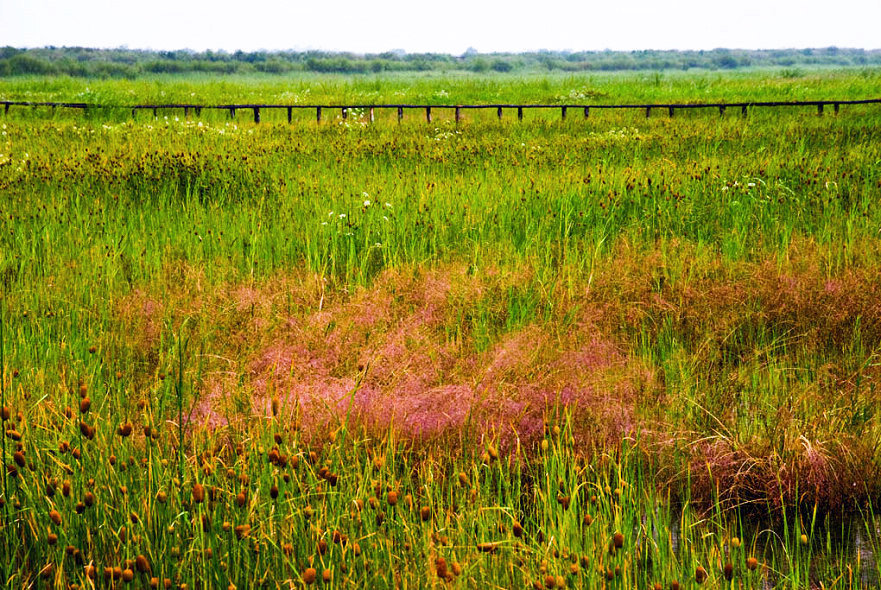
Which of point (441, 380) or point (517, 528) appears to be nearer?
point (517, 528)

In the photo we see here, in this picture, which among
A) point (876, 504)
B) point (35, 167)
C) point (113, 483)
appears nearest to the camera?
point (113, 483)

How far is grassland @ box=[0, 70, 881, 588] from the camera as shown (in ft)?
8.18

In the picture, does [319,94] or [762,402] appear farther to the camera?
[319,94]

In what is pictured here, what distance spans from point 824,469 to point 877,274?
9.14 feet

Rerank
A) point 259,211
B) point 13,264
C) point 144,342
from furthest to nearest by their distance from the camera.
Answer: point 259,211 → point 13,264 → point 144,342

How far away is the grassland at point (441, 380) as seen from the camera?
249cm

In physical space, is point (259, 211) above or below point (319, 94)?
below

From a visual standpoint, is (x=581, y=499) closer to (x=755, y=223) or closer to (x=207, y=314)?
(x=207, y=314)

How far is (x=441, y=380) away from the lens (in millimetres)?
4184

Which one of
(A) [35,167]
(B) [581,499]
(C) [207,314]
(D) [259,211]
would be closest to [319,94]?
(A) [35,167]

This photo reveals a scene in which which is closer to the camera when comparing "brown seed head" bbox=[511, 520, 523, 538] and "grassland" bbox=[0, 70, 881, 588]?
"brown seed head" bbox=[511, 520, 523, 538]

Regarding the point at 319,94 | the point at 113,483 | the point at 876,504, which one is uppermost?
the point at 319,94

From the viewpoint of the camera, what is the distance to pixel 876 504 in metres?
3.24

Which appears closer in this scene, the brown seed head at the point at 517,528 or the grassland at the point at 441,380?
the brown seed head at the point at 517,528
